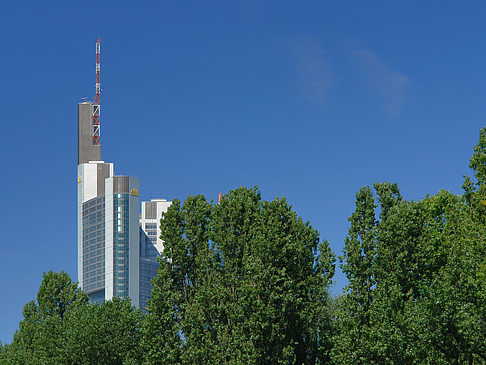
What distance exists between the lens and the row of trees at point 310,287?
157ft

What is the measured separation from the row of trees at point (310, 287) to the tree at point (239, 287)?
0.08 m

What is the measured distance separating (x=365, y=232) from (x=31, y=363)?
109ft

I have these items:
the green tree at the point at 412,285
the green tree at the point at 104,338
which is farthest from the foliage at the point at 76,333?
the green tree at the point at 412,285

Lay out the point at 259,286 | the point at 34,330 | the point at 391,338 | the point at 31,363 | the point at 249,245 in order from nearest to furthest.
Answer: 1. the point at 391,338
2. the point at 259,286
3. the point at 249,245
4. the point at 31,363
5. the point at 34,330

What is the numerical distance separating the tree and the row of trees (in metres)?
0.08

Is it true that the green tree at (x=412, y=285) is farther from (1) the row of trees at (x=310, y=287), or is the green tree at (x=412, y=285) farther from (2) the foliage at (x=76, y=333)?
(2) the foliage at (x=76, y=333)

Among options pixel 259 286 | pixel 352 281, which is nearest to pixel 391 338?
pixel 352 281

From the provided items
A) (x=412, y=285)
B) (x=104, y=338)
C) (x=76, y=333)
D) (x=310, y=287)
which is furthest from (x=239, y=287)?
(x=76, y=333)

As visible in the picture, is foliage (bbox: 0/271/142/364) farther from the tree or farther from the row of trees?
the tree

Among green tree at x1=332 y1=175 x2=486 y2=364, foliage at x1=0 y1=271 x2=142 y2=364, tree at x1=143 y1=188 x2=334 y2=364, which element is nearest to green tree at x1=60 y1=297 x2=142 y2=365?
foliage at x1=0 y1=271 x2=142 y2=364

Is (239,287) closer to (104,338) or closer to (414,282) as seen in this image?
(414,282)

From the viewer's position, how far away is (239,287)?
52969 millimetres

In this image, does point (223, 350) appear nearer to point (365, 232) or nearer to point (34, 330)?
point (365, 232)

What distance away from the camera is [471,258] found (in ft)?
163
